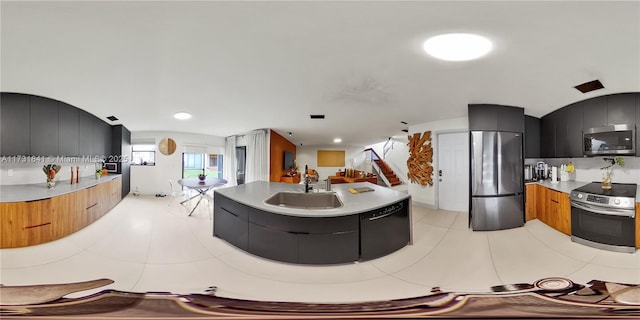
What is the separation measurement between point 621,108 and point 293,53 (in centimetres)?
310

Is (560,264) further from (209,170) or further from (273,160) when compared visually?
(273,160)

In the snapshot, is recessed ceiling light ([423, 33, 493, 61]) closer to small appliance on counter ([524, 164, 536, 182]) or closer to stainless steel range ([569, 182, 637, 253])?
stainless steel range ([569, 182, 637, 253])

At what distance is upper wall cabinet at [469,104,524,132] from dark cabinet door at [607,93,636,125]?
680mm

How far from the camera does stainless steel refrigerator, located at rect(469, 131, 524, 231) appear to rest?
7.41 ft

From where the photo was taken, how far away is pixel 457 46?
111 cm

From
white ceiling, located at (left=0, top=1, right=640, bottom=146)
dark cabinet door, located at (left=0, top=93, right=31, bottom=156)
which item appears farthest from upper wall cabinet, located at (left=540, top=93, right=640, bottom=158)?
dark cabinet door, located at (left=0, top=93, right=31, bottom=156)

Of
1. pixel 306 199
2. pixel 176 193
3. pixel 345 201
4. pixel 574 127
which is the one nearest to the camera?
pixel 345 201

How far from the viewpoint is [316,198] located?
Result: 194 centimetres

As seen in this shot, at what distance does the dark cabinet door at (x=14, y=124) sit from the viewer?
123cm

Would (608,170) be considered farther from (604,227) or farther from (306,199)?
(306,199)

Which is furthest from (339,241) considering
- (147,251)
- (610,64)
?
(610,64)

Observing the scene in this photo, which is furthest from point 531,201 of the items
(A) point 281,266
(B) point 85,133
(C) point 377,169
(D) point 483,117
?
(C) point 377,169

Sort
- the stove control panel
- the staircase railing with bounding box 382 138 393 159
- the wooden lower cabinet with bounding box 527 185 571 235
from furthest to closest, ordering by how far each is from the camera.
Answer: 1. the staircase railing with bounding box 382 138 393 159
2. the wooden lower cabinet with bounding box 527 185 571 235
3. the stove control panel

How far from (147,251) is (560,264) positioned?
2348 mm
